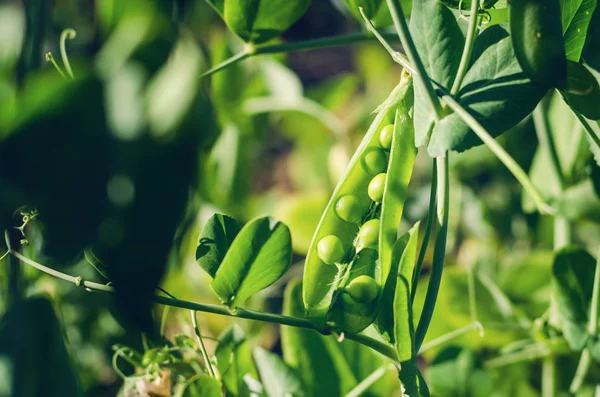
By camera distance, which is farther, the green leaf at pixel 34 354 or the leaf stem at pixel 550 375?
the leaf stem at pixel 550 375

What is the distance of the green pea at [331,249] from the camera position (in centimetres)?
42

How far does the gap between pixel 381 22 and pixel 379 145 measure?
→ 0.16 m

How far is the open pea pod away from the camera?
394 mm

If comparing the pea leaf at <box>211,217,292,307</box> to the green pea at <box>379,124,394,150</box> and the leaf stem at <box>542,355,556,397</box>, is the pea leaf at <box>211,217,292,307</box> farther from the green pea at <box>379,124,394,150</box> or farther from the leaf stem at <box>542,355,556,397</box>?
the leaf stem at <box>542,355,556,397</box>

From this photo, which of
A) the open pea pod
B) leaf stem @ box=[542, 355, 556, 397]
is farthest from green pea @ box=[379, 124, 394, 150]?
leaf stem @ box=[542, 355, 556, 397]

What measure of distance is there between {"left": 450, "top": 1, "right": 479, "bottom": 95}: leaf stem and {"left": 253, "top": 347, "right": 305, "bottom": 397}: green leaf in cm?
28

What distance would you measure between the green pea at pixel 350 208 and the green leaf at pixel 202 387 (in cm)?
16

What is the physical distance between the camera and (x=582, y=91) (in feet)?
1.26

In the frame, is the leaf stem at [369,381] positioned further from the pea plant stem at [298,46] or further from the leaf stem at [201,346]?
the pea plant stem at [298,46]

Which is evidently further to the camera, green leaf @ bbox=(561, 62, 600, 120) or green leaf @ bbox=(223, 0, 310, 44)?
green leaf @ bbox=(223, 0, 310, 44)

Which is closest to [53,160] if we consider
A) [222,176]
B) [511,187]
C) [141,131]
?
[141,131]

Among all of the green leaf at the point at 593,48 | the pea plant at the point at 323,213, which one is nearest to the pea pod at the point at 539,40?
the pea plant at the point at 323,213

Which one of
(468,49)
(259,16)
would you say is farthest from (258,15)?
(468,49)

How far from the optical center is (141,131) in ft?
0.93
